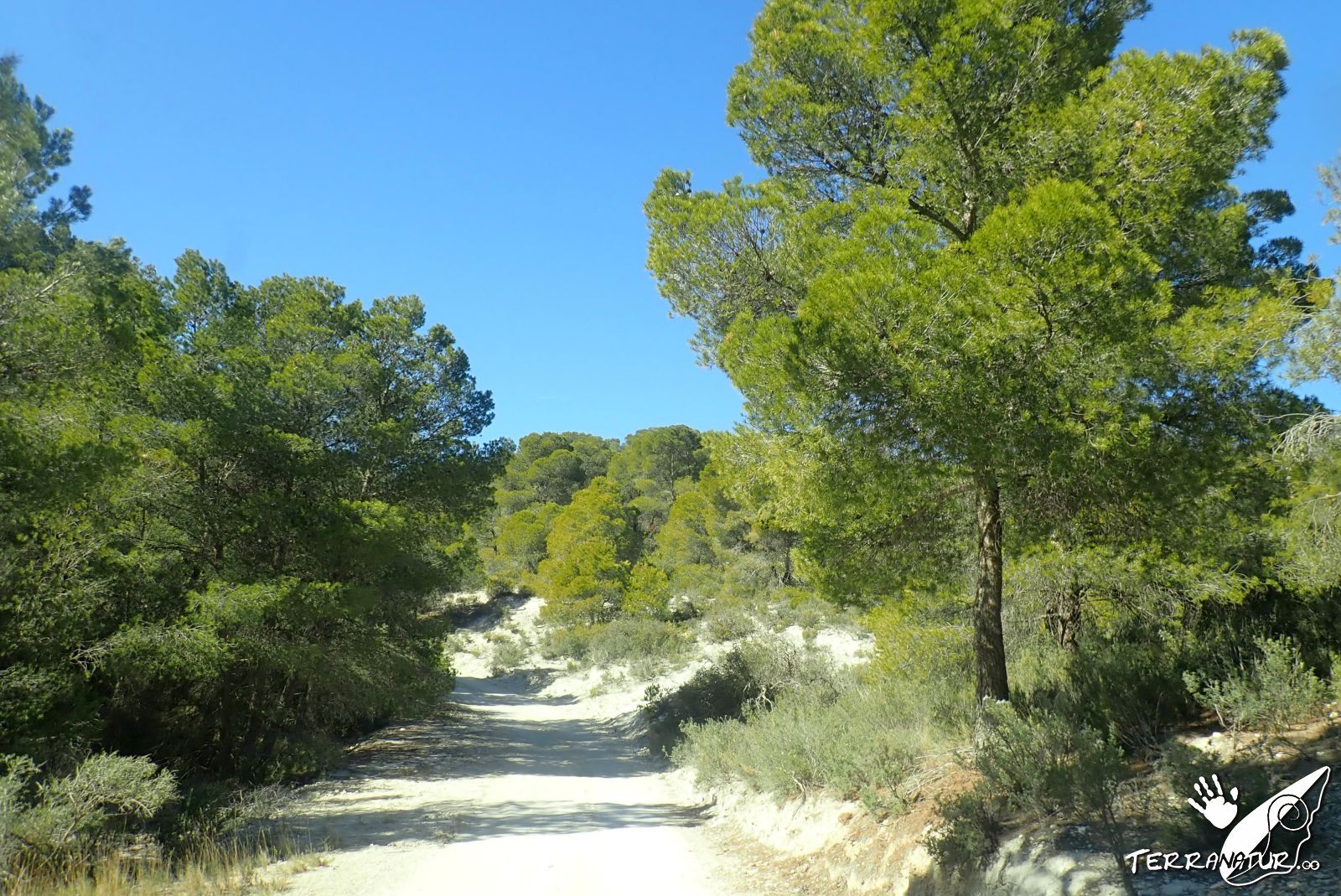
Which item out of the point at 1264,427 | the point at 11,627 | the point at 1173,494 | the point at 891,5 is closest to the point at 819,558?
the point at 1173,494

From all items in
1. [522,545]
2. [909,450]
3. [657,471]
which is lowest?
[909,450]

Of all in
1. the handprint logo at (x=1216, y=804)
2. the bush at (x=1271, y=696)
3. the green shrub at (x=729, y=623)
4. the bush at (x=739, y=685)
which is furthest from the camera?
the green shrub at (x=729, y=623)

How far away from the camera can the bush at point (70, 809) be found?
239 inches

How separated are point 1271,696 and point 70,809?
34.0 ft

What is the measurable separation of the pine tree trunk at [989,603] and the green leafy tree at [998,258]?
0.03 meters

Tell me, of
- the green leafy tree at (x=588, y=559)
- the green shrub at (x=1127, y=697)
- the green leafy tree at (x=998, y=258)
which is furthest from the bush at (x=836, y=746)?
the green leafy tree at (x=588, y=559)

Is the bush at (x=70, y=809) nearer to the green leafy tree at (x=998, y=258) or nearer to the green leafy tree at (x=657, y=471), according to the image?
the green leafy tree at (x=998, y=258)

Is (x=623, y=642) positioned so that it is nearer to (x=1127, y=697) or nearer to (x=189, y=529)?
(x=189, y=529)

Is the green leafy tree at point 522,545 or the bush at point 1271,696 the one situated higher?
the green leafy tree at point 522,545

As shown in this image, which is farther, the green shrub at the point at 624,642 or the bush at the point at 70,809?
the green shrub at the point at 624,642

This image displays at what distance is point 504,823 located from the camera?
948 centimetres

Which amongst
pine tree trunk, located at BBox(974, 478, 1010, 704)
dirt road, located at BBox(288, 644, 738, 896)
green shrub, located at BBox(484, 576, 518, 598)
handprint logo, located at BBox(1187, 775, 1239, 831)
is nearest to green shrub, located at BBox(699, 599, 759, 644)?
dirt road, located at BBox(288, 644, 738, 896)

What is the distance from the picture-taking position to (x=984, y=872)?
508 cm

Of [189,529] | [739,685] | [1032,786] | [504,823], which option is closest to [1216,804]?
[1032,786]
